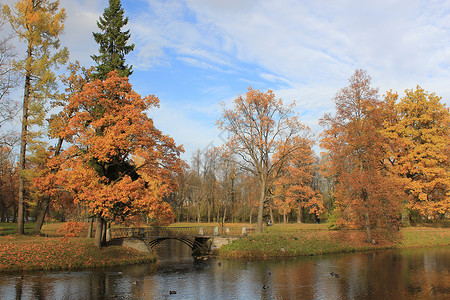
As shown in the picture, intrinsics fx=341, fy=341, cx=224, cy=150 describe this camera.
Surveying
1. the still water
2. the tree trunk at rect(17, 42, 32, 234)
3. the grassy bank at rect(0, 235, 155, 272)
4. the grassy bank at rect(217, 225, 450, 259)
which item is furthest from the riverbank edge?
the tree trunk at rect(17, 42, 32, 234)

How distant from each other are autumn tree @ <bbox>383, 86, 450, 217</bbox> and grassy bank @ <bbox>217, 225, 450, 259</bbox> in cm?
360

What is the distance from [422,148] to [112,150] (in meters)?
38.1

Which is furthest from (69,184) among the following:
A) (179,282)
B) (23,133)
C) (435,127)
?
(435,127)

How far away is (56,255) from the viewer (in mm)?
23453

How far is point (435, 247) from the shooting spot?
1507 inches

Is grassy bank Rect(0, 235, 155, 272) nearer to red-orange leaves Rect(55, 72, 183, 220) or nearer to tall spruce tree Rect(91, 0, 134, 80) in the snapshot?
red-orange leaves Rect(55, 72, 183, 220)

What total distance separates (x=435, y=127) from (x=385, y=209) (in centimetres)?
1659

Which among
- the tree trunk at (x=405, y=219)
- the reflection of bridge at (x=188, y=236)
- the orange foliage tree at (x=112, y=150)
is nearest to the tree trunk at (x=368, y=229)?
the tree trunk at (x=405, y=219)

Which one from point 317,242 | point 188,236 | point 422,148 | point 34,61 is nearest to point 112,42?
point 34,61

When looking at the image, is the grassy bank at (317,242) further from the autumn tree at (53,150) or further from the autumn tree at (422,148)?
the autumn tree at (53,150)

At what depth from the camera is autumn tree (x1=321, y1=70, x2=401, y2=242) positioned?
3516cm

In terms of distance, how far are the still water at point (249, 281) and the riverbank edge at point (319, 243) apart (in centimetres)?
227

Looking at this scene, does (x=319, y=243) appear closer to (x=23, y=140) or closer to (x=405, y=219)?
(x=405, y=219)

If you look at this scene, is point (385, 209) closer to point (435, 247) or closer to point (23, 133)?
point (435, 247)
